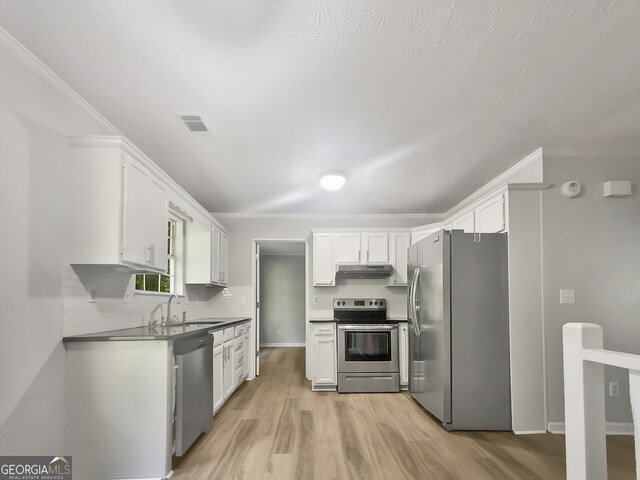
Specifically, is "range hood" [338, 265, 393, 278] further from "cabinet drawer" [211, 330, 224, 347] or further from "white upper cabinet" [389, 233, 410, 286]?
"cabinet drawer" [211, 330, 224, 347]

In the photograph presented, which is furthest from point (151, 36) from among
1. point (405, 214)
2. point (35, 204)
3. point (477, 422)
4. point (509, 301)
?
point (405, 214)

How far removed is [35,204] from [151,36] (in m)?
1.16

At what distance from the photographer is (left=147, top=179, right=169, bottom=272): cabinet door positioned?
127 inches

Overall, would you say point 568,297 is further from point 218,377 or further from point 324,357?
point 218,377

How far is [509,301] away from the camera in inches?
149

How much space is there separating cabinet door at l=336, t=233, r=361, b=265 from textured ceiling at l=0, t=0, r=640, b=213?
1931 millimetres

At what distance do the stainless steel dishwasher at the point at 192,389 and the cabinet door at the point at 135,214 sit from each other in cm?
68

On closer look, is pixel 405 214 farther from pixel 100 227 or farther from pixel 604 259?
pixel 100 227

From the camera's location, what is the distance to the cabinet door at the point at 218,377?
410cm

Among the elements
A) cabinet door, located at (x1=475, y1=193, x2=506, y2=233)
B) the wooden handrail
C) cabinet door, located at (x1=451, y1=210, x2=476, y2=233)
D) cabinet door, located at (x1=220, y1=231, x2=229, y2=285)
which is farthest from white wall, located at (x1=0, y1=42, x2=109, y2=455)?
cabinet door, located at (x1=451, y1=210, x2=476, y2=233)

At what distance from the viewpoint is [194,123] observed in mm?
3191

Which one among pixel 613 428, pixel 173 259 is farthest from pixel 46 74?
pixel 613 428

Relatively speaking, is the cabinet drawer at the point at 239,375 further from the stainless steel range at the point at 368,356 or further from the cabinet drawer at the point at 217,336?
the stainless steel range at the point at 368,356

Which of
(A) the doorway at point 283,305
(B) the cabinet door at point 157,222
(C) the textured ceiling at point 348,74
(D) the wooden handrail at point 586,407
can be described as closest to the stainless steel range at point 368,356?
(C) the textured ceiling at point 348,74
